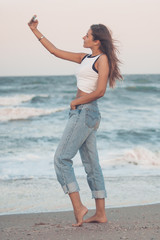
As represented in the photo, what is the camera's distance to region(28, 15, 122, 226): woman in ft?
11.2

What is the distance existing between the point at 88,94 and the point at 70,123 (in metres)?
0.27

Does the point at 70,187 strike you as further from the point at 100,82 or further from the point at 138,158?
the point at 138,158

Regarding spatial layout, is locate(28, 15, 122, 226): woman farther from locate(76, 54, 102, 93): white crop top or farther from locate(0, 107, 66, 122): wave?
locate(0, 107, 66, 122): wave

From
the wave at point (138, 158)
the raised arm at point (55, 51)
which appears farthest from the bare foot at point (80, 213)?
the wave at point (138, 158)

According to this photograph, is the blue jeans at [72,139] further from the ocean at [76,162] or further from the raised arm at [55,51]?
the ocean at [76,162]

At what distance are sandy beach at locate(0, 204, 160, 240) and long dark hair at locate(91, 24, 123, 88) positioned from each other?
1202 millimetres

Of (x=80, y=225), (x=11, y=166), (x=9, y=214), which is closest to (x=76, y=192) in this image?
(x=80, y=225)

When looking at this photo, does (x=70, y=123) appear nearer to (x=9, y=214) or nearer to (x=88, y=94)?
(x=88, y=94)

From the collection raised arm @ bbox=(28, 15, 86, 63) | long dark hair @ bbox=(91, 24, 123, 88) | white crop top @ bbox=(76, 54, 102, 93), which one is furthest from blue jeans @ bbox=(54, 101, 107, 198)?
raised arm @ bbox=(28, 15, 86, 63)

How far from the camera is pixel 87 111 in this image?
3.47 m

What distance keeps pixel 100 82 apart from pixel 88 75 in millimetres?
142

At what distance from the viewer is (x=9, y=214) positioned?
4.41 metres

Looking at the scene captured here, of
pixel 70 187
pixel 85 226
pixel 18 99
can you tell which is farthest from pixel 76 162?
pixel 18 99

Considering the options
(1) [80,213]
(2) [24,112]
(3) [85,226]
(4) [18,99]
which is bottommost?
(4) [18,99]
